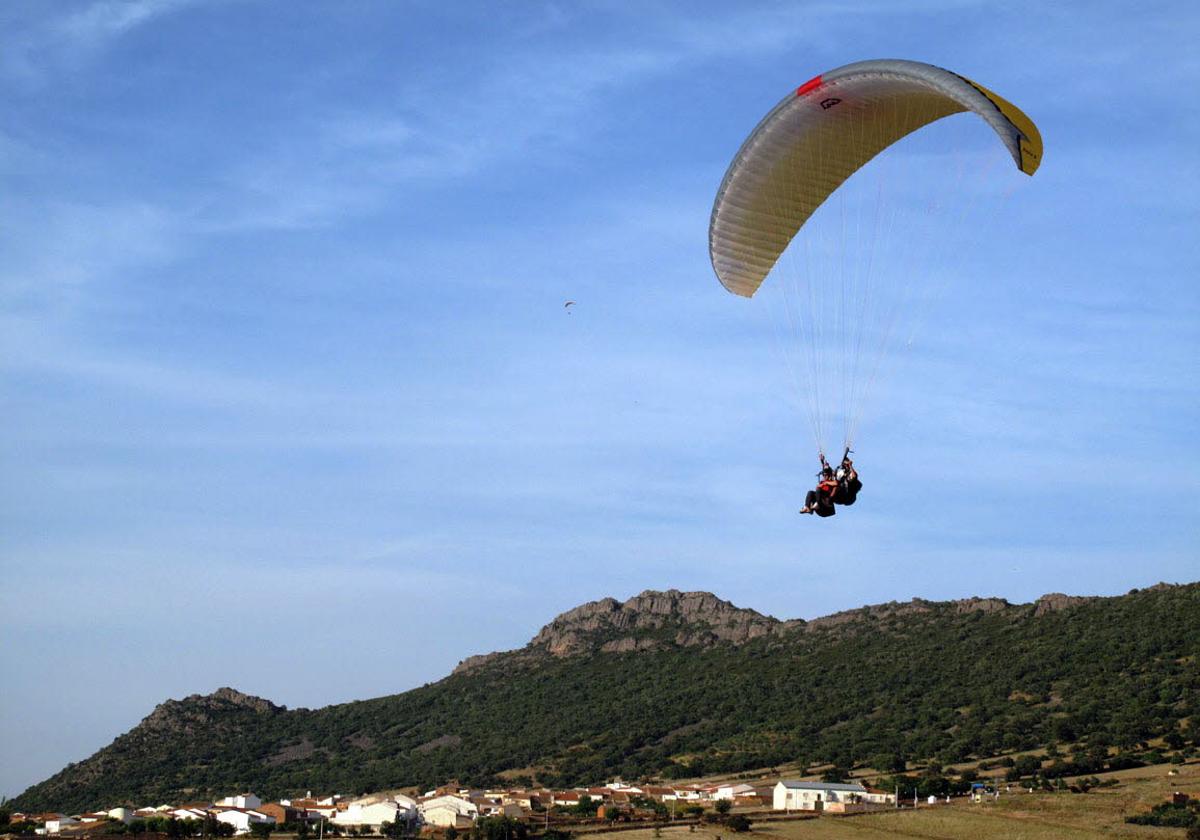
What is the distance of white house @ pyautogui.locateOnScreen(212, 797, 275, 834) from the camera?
8000cm

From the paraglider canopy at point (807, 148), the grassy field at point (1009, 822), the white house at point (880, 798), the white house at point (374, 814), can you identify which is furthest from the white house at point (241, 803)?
the paraglider canopy at point (807, 148)

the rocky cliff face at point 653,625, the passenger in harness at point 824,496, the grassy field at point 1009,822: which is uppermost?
the rocky cliff face at point 653,625

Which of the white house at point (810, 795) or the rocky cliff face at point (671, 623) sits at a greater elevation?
the rocky cliff face at point (671, 623)

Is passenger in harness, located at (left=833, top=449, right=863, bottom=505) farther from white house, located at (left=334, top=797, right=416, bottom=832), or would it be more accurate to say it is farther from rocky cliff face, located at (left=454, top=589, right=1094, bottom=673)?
rocky cliff face, located at (left=454, top=589, right=1094, bottom=673)

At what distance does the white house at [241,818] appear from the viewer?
262ft

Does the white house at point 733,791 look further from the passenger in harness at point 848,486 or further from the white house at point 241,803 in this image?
the passenger in harness at point 848,486

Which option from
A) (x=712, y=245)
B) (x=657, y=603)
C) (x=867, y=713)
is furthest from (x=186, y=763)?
(x=712, y=245)

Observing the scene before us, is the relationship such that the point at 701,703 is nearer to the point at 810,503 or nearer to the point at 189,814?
the point at 189,814

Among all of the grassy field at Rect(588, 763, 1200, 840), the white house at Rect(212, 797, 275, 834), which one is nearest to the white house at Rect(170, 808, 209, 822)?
the white house at Rect(212, 797, 275, 834)

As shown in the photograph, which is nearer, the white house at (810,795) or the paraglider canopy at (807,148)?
the paraglider canopy at (807,148)

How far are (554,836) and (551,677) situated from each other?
93.2m

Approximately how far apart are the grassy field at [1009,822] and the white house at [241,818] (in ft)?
82.8

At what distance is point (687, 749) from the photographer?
390 ft

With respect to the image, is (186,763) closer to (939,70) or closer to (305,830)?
(305,830)
